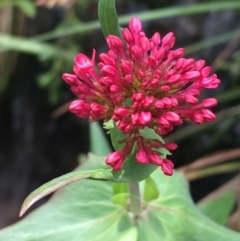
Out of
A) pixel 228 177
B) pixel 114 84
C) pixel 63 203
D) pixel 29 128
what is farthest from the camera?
pixel 29 128

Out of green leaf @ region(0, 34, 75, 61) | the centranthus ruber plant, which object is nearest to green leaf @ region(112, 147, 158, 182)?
the centranthus ruber plant

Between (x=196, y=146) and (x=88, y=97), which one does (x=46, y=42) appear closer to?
(x=196, y=146)

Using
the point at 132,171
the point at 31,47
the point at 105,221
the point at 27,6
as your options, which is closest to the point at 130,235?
the point at 105,221

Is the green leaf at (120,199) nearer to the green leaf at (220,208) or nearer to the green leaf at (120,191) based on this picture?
the green leaf at (120,191)

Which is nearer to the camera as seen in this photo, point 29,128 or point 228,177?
point 228,177

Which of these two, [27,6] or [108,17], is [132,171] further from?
[27,6]

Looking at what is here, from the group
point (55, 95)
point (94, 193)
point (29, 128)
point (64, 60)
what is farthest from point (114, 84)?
point (29, 128)

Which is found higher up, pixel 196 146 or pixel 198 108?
pixel 198 108
